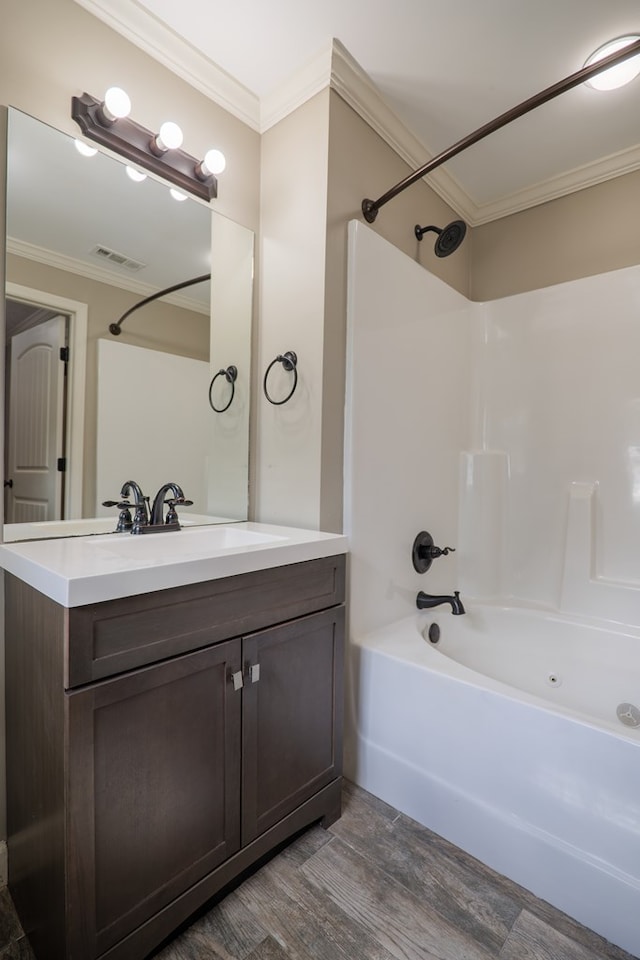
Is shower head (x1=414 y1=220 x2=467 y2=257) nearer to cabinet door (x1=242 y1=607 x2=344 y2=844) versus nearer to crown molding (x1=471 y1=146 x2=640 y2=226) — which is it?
crown molding (x1=471 y1=146 x2=640 y2=226)

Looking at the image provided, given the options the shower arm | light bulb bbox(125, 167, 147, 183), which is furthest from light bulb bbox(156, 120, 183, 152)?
the shower arm

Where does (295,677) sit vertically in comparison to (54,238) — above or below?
below

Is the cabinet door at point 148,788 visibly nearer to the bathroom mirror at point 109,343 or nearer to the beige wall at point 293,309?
the bathroom mirror at point 109,343

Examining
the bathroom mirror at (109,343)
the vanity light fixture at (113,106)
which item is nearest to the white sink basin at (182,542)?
the bathroom mirror at (109,343)

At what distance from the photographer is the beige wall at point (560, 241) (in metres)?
2.14

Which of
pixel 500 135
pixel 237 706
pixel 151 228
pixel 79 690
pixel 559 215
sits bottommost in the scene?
pixel 237 706

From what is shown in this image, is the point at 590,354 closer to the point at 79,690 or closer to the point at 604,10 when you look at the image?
the point at 604,10

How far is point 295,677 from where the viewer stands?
4.48 ft

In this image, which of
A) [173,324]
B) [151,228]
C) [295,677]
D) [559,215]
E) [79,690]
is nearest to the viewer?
[79,690]

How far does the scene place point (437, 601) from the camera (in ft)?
6.61

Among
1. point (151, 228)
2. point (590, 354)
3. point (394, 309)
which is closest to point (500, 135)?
point (394, 309)

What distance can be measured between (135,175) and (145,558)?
129 cm

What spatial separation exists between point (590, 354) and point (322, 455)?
4.77ft

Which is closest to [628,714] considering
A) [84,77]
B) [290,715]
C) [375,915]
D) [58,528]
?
[375,915]
